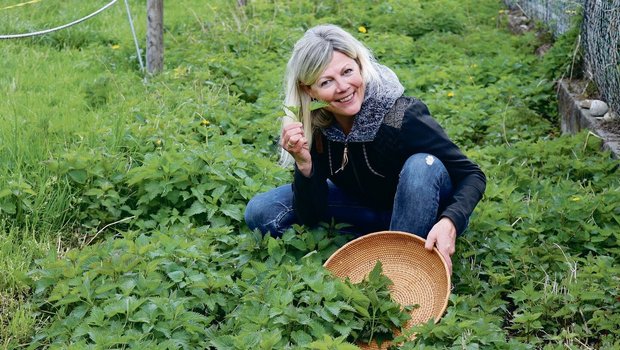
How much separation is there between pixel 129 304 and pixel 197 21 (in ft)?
18.7

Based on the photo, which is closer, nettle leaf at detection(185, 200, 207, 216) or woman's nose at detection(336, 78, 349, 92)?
woman's nose at detection(336, 78, 349, 92)

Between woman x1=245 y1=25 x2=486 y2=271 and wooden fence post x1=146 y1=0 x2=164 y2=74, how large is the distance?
3182 millimetres

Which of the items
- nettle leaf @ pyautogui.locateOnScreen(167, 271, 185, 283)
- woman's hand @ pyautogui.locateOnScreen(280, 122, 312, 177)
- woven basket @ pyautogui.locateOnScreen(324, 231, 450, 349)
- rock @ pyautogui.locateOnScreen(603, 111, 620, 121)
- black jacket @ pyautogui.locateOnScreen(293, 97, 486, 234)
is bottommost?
rock @ pyautogui.locateOnScreen(603, 111, 620, 121)

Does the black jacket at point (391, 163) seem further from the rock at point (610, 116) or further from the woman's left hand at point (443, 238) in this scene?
the rock at point (610, 116)

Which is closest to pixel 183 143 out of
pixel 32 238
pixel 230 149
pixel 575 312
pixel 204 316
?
pixel 230 149

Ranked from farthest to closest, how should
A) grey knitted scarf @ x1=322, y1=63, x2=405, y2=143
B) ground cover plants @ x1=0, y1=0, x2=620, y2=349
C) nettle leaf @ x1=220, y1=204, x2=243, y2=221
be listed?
nettle leaf @ x1=220, y1=204, x2=243, y2=221 → grey knitted scarf @ x1=322, y1=63, x2=405, y2=143 → ground cover plants @ x1=0, y1=0, x2=620, y2=349

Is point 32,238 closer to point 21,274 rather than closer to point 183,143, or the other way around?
point 21,274

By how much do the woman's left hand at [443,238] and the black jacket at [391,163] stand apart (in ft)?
0.12

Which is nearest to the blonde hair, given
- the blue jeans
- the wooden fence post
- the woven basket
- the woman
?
the woman

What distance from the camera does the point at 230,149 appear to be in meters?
4.92

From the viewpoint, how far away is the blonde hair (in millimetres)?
3721

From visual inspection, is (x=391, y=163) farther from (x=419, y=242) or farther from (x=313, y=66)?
(x=313, y=66)

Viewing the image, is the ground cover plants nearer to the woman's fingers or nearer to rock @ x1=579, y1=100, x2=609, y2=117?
rock @ x1=579, y1=100, x2=609, y2=117

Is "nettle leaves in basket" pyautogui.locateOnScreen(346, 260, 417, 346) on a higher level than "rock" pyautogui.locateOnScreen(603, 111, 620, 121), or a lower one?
higher
